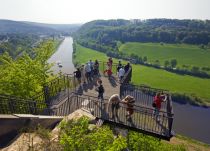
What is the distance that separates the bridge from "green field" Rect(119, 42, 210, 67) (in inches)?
4243

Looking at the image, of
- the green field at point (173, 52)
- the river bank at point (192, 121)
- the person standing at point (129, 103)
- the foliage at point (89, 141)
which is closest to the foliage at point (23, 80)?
the person standing at point (129, 103)

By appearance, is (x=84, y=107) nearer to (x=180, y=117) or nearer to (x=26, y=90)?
(x=26, y=90)

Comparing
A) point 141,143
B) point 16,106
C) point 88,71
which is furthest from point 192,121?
point 16,106

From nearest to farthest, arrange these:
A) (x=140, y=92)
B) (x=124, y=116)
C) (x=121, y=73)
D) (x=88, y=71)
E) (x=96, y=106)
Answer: (x=124, y=116) < (x=96, y=106) < (x=140, y=92) < (x=121, y=73) < (x=88, y=71)

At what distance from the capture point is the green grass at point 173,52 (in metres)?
126

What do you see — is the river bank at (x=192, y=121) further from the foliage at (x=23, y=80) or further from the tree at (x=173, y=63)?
the tree at (x=173, y=63)

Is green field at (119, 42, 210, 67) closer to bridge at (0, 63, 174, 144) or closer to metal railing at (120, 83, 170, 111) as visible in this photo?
metal railing at (120, 83, 170, 111)

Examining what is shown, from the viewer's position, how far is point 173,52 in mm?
141125

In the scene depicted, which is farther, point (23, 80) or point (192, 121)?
point (192, 121)

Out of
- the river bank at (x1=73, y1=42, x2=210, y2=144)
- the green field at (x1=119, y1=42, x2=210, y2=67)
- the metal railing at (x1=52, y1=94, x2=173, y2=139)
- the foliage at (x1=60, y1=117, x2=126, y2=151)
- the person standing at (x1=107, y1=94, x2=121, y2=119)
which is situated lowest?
the river bank at (x1=73, y1=42, x2=210, y2=144)

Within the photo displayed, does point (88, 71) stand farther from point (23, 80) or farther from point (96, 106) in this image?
point (96, 106)

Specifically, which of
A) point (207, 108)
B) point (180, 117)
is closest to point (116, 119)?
point (180, 117)

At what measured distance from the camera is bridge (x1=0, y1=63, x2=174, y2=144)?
14.4 m

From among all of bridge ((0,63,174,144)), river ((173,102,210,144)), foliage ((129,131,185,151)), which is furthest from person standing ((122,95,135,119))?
river ((173,102,210,144))
